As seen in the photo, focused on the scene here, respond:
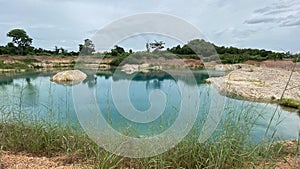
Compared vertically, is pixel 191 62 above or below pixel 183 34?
below

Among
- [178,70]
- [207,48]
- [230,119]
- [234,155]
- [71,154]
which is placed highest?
[207,48]

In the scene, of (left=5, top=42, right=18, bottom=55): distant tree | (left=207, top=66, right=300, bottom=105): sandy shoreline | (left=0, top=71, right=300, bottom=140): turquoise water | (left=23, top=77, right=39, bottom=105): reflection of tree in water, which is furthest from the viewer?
(left=5, top=42, right=18, bottom=55): distant tree

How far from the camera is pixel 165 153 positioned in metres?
2.05

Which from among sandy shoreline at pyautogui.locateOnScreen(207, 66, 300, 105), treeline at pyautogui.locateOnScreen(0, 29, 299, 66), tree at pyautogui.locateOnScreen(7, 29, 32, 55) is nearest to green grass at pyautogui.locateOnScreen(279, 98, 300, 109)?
sandy shoreline at pyautogui.locateOnScreen(207, 66, 300, 105)

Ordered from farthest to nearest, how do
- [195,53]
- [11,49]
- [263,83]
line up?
1. [11,49]
2. [263,83]
3. [195,53]

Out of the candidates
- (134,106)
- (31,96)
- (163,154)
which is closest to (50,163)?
(163,154)

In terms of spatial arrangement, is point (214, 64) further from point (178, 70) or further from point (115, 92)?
point (115, 92)

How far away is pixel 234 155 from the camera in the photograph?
2014 mm

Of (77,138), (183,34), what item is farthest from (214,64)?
(77,138)

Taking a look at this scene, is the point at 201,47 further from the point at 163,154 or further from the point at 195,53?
the point at 163,154

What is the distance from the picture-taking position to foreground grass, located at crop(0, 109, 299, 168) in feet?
6.44

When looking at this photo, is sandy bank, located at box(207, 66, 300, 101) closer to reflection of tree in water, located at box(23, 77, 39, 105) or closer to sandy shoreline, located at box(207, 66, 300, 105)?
sandy shoreline, located at box(207, 66, 300, 105)

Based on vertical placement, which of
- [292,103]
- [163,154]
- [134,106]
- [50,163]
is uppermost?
[134,106]

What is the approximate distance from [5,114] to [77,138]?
1.02 m
